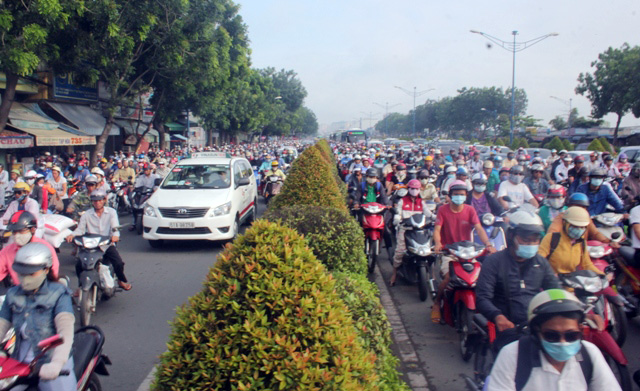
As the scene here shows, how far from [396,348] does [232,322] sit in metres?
3.66

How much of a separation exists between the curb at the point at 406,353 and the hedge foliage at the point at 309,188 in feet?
5.93

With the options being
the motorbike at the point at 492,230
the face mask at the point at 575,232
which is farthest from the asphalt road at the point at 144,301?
the motorbike at the point at 492,230

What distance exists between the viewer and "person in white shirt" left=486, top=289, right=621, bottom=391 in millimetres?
2580

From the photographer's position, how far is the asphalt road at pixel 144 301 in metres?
5.64

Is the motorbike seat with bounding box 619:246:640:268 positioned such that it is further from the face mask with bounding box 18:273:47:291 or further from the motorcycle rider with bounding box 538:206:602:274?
the face mask with bounding box 18:273:47:291

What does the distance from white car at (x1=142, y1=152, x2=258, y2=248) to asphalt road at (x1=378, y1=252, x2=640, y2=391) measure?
13.7 ft

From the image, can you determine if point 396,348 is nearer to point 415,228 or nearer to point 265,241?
point 415,228

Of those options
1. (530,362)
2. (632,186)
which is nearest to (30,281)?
(530,362)

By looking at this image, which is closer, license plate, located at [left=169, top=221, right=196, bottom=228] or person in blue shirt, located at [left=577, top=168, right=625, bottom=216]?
person in blue shirt, located at [left=577, top=168, right=625, bottom=216]

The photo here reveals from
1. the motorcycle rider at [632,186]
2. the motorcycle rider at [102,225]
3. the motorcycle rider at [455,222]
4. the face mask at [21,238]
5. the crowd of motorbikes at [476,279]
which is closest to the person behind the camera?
the crowd of motorbikes at [476,279]

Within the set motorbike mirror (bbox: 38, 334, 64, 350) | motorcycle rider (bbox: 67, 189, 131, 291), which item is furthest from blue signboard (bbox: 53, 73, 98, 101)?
motorbike mirror (bbox: 38, 334, 64, 350)

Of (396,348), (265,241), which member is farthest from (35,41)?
(265,241)

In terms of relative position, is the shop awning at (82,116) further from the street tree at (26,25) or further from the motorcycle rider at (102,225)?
the motorcycle rider at (102,225)

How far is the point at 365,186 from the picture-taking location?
33.9 feet
